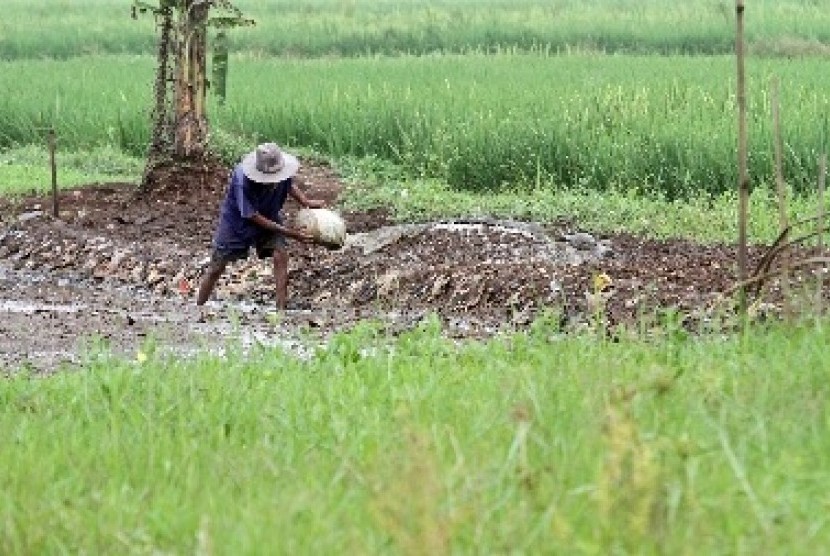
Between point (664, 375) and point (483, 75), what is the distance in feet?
54.2

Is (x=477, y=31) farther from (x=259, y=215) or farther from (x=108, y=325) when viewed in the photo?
(x=108, y=325)

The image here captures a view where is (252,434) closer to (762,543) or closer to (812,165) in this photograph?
(762,543)

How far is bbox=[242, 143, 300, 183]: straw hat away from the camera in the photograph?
31.5 ft

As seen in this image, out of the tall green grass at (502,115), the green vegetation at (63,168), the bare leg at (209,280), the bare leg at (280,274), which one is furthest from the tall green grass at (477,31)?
the bare leg at (280,274)

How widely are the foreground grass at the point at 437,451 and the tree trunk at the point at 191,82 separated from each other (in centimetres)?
695

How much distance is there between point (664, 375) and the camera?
4.55 meters

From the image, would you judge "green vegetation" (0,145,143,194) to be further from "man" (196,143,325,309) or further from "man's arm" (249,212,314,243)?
"man's arm" (249,212,314,243)

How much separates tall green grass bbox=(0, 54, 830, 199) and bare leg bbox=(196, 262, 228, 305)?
3736 mm

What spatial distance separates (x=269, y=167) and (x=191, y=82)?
382 cm

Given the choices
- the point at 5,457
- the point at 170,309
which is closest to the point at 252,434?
the point at 5,457

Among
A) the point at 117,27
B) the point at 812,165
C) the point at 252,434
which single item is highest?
the point at 252,434

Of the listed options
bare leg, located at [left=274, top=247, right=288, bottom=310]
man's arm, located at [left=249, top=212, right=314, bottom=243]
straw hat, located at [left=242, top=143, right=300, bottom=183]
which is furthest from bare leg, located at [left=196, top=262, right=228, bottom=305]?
straw hat, located at [left=242, top=143, right=300, bottom=183]

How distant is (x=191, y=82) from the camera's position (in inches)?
523

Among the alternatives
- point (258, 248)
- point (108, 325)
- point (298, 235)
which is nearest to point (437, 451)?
point (108, 325)
